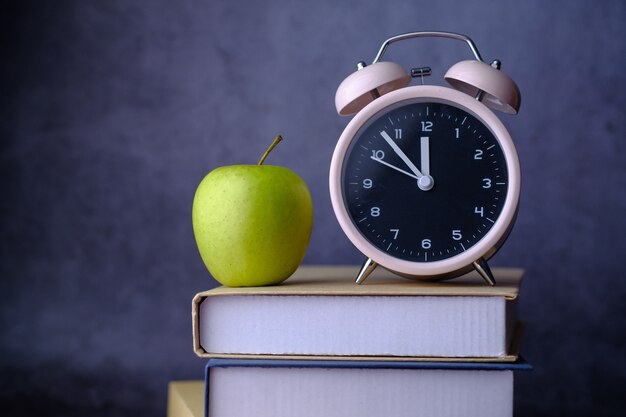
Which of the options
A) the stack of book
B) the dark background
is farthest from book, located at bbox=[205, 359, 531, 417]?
the dark background

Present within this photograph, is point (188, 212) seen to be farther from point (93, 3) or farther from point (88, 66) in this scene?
point (93, 3)

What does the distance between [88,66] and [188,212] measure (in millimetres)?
382

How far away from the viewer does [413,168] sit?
1161 mm

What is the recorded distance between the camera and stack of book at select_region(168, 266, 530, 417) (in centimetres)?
104

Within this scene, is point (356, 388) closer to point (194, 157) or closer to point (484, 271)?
point (484, 271)

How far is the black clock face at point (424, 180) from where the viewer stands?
114 centimetres

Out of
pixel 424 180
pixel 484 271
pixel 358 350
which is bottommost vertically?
pixel 358 350

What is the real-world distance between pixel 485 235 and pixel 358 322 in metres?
0.22

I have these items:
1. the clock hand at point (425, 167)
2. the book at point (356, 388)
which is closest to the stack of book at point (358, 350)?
the book at point (356, 388)

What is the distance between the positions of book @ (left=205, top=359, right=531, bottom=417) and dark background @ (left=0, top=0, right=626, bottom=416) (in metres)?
0.69

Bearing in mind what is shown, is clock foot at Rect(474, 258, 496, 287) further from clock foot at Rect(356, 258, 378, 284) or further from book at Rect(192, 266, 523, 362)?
clock foot at Rect(356, 258, 378, 284)

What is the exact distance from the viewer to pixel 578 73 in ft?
5.61

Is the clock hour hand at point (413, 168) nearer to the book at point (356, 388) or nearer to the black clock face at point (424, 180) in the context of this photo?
the black clock face at point (424, 180)

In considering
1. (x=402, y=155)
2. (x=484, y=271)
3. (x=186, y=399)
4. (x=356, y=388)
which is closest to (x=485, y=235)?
(x=484, y=271)
